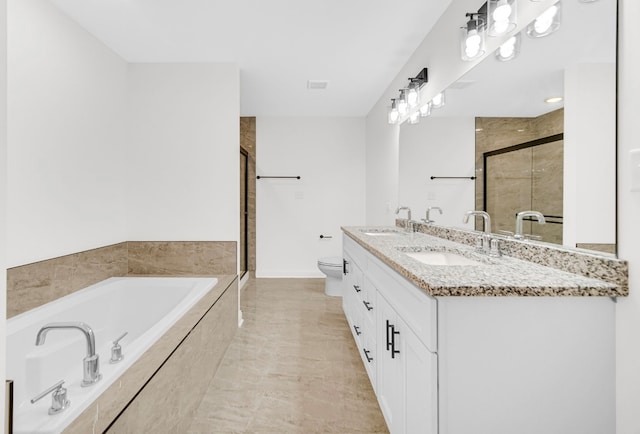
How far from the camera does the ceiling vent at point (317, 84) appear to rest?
11.4 ft

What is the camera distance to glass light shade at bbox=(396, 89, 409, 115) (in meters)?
2.94

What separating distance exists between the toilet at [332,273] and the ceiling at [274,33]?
1.93 metres

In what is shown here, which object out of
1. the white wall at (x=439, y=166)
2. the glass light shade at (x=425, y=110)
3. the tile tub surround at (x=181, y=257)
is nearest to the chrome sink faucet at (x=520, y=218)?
the white wall at (x=439, y=166)

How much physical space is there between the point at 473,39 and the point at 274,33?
1.38m

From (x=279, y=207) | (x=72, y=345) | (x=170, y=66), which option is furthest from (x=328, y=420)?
(x=279, y=207)

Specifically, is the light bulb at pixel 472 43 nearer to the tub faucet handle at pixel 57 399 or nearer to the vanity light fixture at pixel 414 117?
the vanity light fixture at pixel 414 117

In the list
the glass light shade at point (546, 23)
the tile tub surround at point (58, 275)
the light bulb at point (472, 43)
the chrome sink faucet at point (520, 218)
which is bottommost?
the tile tub surround at point (58, 275)

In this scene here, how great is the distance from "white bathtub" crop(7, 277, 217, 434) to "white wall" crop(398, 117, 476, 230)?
173cm

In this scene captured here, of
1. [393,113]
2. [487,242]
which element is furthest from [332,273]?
[487,242]

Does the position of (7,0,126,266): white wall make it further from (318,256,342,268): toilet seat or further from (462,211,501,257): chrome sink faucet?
(462,211,501,257): chrome sink faucet

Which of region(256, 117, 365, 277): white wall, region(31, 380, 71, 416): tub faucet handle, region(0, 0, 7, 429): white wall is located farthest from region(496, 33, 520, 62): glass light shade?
region(256, 117, 365, 277): white wall

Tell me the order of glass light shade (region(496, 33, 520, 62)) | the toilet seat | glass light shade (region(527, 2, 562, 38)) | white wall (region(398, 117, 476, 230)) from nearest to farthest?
glass light shade (region(527, 2, 562, 38)) < glass light shade (region(496, 33, 520, 62)) < white wall (region(398, 117, 476, 230)) < the toilet seat

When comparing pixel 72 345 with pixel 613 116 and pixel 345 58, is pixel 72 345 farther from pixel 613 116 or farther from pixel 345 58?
pixel 345 58

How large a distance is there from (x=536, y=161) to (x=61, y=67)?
2761 millimetres
